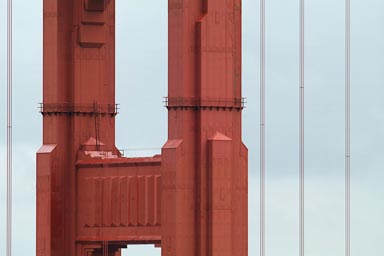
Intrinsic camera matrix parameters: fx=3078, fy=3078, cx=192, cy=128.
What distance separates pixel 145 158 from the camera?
68.7m

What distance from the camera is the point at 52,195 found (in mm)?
72062

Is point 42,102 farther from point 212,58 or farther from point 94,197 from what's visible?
point 212,58

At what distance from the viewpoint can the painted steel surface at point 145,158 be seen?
66.2 m

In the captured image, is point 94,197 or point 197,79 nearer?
point 197,79

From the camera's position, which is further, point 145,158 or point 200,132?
point 145,158

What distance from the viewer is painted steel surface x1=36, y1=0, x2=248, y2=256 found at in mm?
66250

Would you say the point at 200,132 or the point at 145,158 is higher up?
the point at 200,132

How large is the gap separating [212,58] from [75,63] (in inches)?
270

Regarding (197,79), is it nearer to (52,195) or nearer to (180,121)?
(180,121)

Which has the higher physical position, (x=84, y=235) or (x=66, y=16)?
(x=66, y=16)

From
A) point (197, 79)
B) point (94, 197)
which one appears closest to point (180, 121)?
point (197, 79)

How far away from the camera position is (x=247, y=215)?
221 feet

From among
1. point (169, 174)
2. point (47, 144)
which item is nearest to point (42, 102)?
point (47, 144)

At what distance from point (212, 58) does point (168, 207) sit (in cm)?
335
